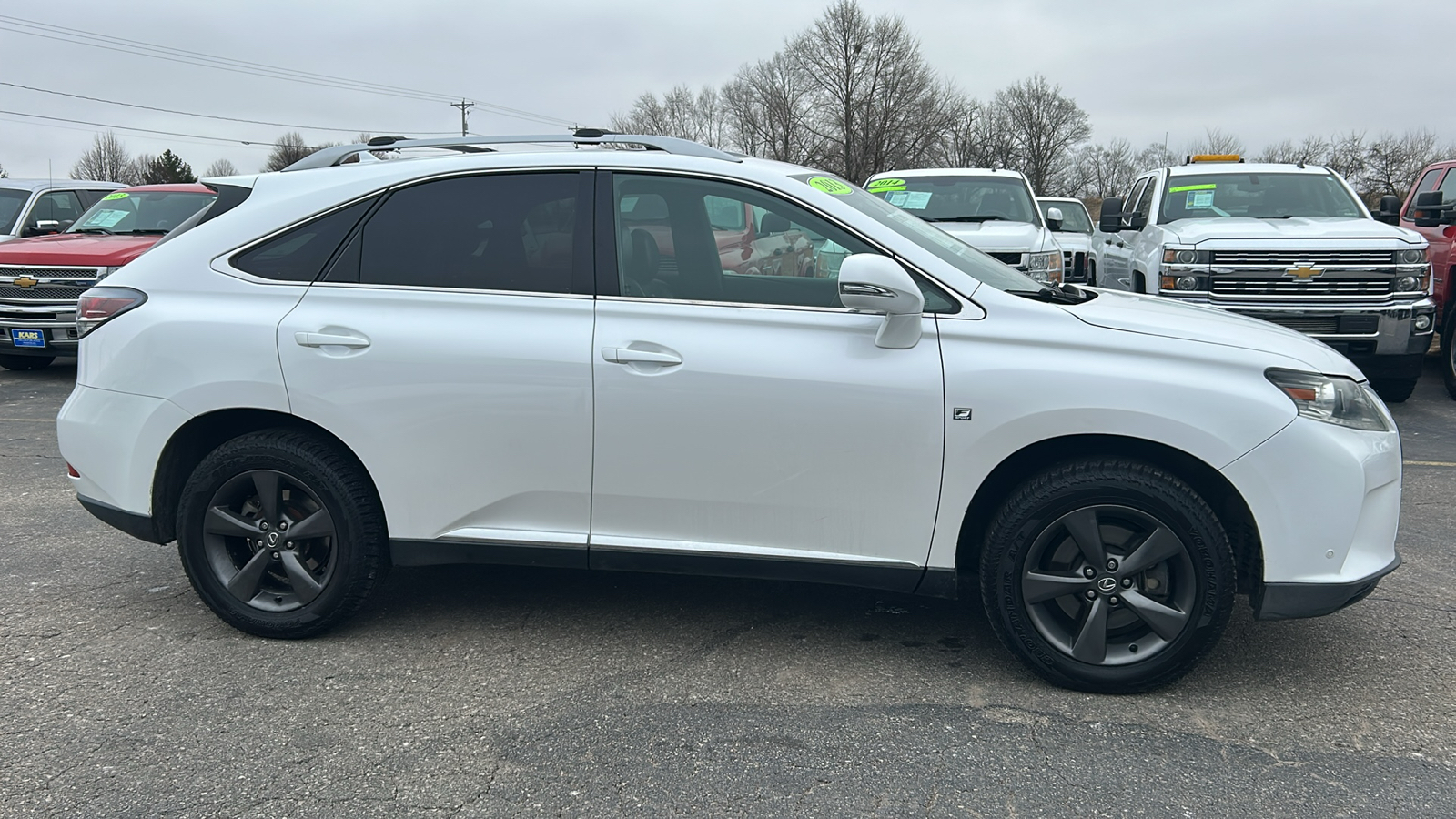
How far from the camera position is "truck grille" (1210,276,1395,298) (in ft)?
27.7

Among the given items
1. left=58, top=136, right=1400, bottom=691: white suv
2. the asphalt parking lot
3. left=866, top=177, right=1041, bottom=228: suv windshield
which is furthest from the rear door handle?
left=866, top=177, right=1041, bottom=228: suv windshield

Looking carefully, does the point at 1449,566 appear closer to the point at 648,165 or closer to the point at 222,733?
the point at 648,165

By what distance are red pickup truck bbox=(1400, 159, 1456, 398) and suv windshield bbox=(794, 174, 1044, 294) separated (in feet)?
22.0

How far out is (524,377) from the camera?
352 cm

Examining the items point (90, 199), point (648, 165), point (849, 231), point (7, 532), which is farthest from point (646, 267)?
point (90, 199)

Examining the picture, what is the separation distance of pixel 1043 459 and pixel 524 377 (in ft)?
5.58

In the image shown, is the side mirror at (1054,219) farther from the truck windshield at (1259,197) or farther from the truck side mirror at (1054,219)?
the truck windshield at (1259,197)

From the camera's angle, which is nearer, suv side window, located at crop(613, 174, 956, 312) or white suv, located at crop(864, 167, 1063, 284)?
suv side window, located at crop(613, 174, 956, 312)

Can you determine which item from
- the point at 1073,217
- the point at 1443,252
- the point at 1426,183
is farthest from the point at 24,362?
the point at 1073,217

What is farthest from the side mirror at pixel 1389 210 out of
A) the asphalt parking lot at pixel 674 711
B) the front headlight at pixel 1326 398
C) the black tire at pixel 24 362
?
the black tire at pixel 24 362

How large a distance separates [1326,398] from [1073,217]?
18221 millimetres

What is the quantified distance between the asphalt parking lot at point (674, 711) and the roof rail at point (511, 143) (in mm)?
1735

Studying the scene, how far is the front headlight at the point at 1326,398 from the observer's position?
3.20m

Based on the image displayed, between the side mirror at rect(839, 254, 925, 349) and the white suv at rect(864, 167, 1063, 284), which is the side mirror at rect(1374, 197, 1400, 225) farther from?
the side mirror at rect(839, 254, 925, 349)
